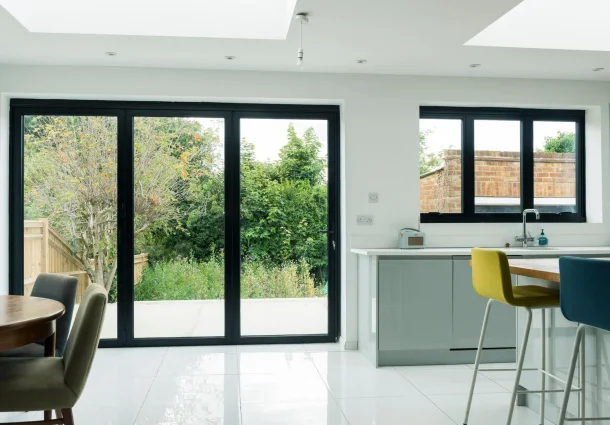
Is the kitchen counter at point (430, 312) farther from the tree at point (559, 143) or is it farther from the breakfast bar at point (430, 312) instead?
the tree at point (559, 143)

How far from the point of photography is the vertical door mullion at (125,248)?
496 cm

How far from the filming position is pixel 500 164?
5348 millimetres

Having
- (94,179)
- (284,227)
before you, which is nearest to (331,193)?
(284,227)

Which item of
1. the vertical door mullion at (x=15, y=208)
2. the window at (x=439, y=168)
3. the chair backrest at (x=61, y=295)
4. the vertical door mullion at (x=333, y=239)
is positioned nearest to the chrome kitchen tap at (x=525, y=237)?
the window at (x=439, y=168)

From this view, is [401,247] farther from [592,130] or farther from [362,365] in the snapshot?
[592,130]

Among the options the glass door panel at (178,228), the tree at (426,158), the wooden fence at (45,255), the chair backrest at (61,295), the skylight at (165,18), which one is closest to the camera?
the chair backrest at (61,295)

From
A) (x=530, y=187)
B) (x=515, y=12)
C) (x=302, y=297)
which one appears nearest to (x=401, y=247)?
(x=302, y=297)

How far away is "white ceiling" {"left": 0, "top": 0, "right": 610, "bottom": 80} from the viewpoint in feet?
11.3

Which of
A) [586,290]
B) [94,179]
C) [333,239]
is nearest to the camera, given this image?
[586,290]

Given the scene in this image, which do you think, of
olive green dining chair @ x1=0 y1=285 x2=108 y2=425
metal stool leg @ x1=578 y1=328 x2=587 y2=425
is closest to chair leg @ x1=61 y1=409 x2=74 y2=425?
olive green dining chair @ x1=0 y1=285 x2=108 y2=425

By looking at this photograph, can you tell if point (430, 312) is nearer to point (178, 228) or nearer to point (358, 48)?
point (358, 48)

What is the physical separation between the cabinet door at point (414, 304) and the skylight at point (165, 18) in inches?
81.3

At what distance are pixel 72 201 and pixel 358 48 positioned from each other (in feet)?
9.29

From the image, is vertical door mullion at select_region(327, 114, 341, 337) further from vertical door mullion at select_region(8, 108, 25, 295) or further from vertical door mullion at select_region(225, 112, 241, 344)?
vertical door mullion at select_region(8, 108, 25, 295)
